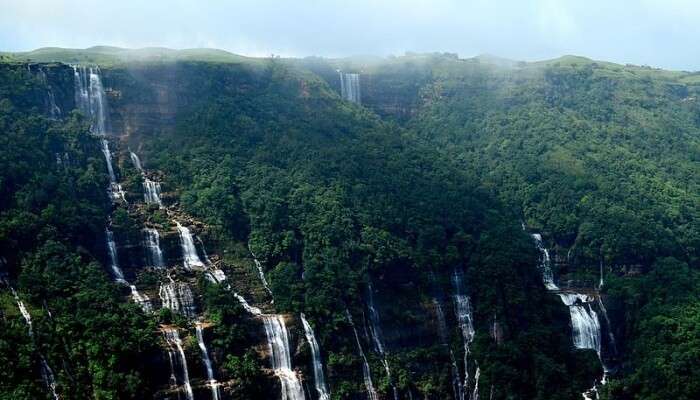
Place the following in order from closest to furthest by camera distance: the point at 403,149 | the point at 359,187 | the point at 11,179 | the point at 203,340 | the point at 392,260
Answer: the point at 203,340 < the point at 11,179 < the point at 392,260 < the point at 359,187 < the point at 403,149

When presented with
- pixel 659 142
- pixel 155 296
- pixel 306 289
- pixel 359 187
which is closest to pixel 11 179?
pixel 155 296

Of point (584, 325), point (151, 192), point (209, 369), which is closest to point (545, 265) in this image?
point (584, 325)

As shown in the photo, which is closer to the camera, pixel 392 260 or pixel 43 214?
pixel 43 214

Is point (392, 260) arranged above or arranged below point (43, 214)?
below

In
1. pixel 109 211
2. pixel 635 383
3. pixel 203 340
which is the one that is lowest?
pixel 635 383

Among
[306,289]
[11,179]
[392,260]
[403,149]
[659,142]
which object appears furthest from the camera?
[659,142]

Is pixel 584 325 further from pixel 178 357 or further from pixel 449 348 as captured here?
pixel 178 357

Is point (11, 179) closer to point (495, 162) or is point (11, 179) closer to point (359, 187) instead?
point (359, 187)

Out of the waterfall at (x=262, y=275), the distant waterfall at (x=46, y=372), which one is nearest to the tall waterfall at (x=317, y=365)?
the waterfall at (x=262, y=275)
